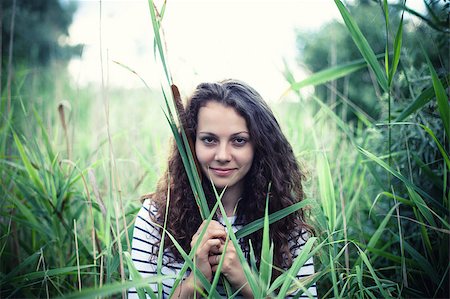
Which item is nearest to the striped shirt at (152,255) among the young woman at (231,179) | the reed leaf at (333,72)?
the young woman at (231,179)

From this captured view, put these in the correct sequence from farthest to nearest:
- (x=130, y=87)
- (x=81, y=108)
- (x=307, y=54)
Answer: (x=307, y=54) → (x=130, y=87) → (x=81, y=108)

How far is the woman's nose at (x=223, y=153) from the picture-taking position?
119 cm

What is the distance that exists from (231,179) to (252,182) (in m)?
0.18

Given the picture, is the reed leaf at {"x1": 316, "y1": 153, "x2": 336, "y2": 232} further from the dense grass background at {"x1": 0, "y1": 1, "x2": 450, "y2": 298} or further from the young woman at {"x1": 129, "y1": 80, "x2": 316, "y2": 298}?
the young woman at {"x1": 129, "y1": 80, "x2": 316, "y2": 298}

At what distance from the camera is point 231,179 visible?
1220 millimetres

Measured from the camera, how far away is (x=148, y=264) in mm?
1273

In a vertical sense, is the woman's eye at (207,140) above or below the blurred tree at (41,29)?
below

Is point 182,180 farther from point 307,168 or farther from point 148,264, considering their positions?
point 307,168

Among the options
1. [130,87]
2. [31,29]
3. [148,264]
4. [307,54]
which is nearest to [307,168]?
[148,264]

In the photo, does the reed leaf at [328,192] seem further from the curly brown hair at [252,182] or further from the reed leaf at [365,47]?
the reed leaf at [365,47]

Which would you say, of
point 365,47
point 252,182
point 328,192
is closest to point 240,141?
point 252,182

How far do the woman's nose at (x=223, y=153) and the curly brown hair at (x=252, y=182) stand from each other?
0.12 m

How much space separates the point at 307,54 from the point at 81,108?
10.9 ft

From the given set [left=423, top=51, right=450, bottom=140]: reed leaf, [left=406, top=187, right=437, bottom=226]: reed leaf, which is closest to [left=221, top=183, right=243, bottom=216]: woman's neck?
[left=406, top=187, right=437, bottom=226]: reed leaf
